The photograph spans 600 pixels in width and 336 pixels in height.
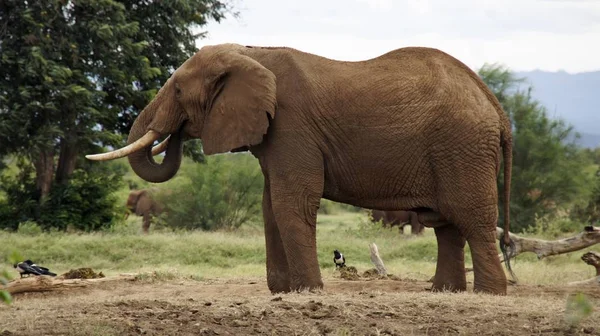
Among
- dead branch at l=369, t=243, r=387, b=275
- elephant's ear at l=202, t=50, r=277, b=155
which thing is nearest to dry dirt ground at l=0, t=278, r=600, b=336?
elephant's ear at l=202, t=50, r=277, b=155

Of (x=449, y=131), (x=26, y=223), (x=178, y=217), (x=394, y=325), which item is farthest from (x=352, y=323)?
(x=178, y=217)

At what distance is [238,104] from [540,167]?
63.3 feet

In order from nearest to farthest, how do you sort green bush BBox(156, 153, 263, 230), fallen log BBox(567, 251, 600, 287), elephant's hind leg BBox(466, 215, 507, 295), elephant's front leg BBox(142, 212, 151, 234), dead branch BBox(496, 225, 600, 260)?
elephant's hind leg BBox(466, 215, 507, 295) → fallen log BBox(567, 251, 600, 287) → dead branch BBox(496, 225, 600, 260) → green bush BBox(156, 153, 263, 230) → elephant's front leg BBox(142, 212, 151, 234)

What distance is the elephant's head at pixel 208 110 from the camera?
32.3 feet

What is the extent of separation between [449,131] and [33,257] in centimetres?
931

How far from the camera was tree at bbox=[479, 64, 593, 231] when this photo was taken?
27.1 meters

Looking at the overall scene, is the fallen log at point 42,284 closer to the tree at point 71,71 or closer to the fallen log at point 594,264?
the fallen log at point 594,264

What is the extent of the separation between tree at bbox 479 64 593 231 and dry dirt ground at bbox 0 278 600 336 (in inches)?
715

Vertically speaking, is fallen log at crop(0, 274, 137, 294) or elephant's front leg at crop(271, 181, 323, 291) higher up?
elephant's front leg at crop(271, 181, 323, 291)

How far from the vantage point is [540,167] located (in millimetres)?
27750

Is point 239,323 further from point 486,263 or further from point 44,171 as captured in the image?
point 44,171

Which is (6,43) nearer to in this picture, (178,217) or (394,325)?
(178,217)

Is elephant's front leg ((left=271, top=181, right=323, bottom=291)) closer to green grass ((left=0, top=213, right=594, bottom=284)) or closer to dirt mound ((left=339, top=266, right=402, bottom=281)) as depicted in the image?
dirt mound ((left=339, top=266, right=402, bottom=281))

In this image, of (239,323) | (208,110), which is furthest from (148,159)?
(239,323)
